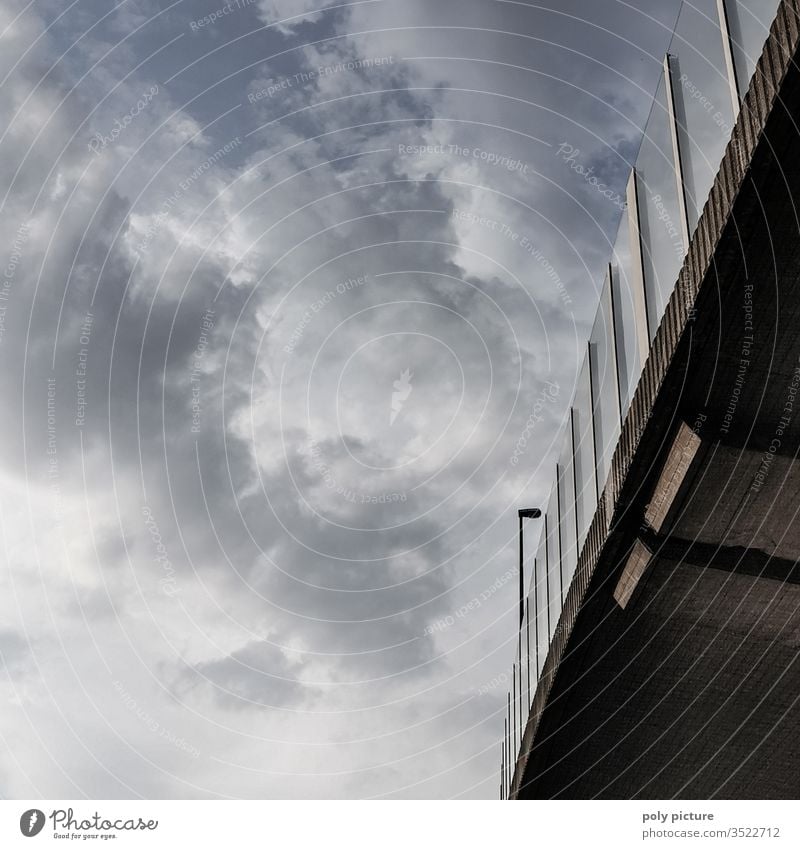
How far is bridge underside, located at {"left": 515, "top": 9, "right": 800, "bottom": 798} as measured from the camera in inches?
273

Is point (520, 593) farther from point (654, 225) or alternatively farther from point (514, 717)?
point (654, 225)

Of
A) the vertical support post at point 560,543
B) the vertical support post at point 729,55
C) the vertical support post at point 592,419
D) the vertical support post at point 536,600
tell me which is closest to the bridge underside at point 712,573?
the vertical support post at point 729,55

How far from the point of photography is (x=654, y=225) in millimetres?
8266

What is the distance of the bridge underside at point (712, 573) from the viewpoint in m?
6.93

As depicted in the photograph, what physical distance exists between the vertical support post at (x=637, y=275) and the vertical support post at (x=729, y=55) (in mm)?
2272

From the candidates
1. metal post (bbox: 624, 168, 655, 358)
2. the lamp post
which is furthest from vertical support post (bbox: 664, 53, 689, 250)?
the lamp post

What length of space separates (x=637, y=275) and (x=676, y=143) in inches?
64.0

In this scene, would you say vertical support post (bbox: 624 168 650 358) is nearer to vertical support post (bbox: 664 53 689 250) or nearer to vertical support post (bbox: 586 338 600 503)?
vertical support post (bbox: 664 53 689 250)

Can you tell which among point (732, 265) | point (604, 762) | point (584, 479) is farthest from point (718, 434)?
point (604, 762)

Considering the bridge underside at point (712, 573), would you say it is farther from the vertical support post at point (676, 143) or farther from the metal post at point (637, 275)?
the metal post at point (637, 275)

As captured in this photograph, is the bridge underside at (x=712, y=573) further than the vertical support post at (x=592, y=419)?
No

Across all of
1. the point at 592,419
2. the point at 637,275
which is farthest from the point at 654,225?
the point at 592,419

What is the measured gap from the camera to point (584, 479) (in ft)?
36.9
